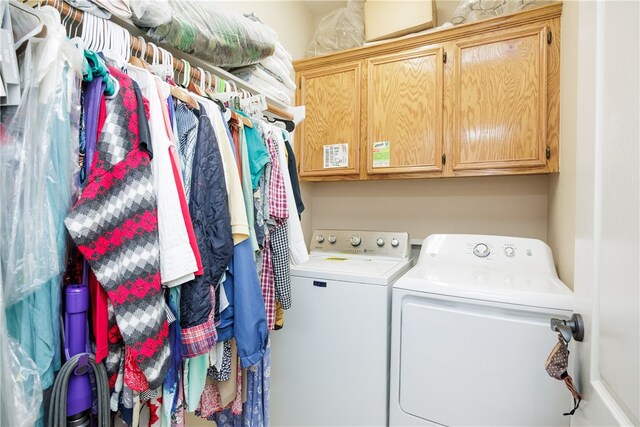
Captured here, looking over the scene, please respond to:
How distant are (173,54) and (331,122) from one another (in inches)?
45.4

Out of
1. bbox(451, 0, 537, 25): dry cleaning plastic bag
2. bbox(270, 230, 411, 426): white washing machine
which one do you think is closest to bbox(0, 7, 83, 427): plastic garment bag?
bbox(270, 230, 411, 426): white washing machine

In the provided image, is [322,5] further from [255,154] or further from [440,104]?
[255,154]

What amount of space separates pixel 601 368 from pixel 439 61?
5.63ft

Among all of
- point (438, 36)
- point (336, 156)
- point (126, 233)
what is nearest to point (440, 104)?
point (438, 36)

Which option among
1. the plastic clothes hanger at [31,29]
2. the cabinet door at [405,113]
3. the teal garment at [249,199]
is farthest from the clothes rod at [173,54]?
the cabinet door at [405,113]

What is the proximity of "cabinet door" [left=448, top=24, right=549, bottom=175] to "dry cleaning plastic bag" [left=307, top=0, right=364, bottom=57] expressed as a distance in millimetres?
719

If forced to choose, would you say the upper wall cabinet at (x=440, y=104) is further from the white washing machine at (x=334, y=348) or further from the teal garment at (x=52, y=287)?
the teal garment at (x=52, y=287)

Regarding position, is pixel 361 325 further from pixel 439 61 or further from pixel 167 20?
pixel 439 61

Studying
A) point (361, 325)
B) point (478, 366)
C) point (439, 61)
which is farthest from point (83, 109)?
point (439, 61)

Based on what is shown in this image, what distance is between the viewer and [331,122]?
6.86ft

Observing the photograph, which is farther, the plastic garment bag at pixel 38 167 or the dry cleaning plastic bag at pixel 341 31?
the dry cleaning plastic bag at pixel 341 31

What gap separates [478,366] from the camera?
1162 millimetres

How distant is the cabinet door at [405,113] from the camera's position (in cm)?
181

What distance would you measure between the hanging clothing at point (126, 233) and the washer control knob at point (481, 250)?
153 cm
